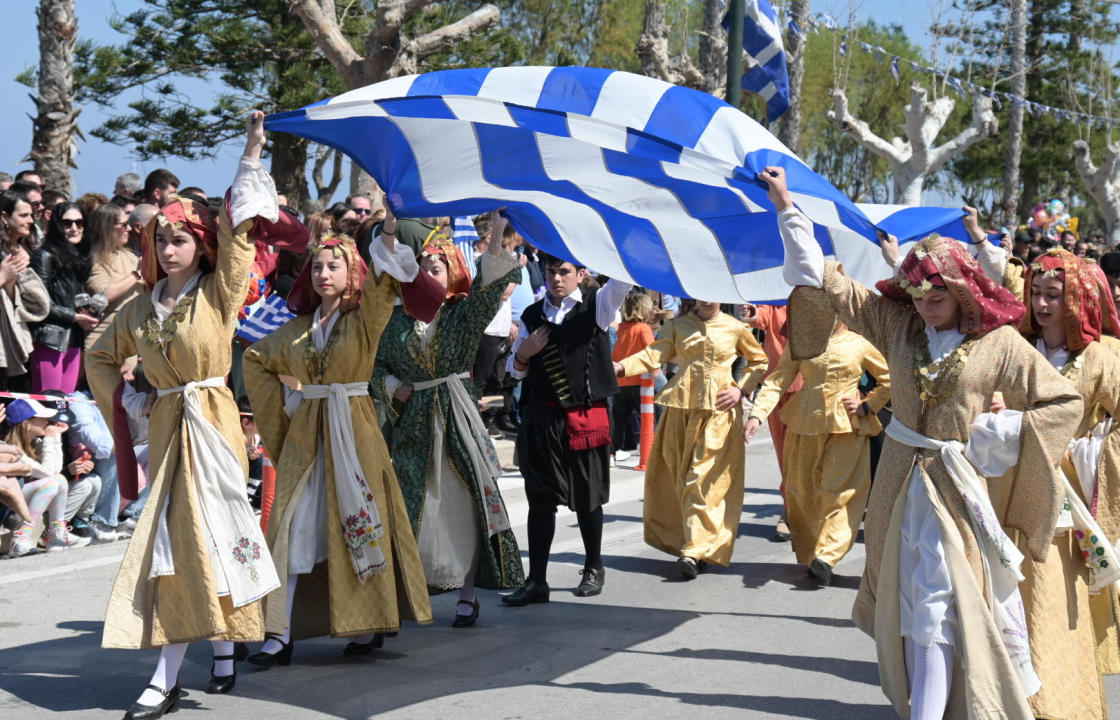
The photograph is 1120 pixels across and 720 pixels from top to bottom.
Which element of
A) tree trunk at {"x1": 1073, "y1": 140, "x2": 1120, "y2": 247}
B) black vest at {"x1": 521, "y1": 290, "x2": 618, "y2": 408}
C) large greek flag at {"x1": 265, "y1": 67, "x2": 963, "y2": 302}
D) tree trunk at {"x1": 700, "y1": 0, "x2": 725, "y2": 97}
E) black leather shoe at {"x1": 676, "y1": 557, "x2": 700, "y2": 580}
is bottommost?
black leather shoe at {"x1": 676, "y1": 557, "x2": 700, "y2": 580}

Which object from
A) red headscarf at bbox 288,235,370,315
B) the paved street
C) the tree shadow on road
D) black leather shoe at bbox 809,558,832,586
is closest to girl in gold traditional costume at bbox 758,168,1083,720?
the tree shadow on road

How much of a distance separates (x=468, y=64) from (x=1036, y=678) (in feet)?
59.0

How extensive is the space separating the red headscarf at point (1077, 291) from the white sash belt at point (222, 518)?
10.6 feet

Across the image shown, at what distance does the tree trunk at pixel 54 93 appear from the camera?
12.4 m

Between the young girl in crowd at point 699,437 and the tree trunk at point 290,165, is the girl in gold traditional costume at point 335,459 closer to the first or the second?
the young girl in crowd at point 699,437

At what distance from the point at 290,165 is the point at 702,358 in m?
16.0

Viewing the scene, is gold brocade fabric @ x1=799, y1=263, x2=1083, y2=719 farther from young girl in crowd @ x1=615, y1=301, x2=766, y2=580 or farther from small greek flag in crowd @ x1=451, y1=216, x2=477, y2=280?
small greek flag in crowd @ x1=451, y1=216, x2=477, y2=280

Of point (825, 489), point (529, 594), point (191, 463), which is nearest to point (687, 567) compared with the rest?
point (825, 489)

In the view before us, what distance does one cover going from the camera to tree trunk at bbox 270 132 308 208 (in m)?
22.1

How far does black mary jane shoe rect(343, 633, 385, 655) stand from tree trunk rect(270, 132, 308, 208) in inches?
656

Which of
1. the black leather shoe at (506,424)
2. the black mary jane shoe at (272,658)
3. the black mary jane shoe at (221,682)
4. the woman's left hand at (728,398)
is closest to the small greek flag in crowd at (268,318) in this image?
the black mary jane shoe at (272,658)

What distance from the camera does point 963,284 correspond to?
4613 mm

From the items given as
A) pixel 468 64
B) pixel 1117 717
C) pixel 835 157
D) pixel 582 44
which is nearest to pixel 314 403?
pixel 1117 717

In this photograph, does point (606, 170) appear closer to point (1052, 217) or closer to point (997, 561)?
point (997, 561)
